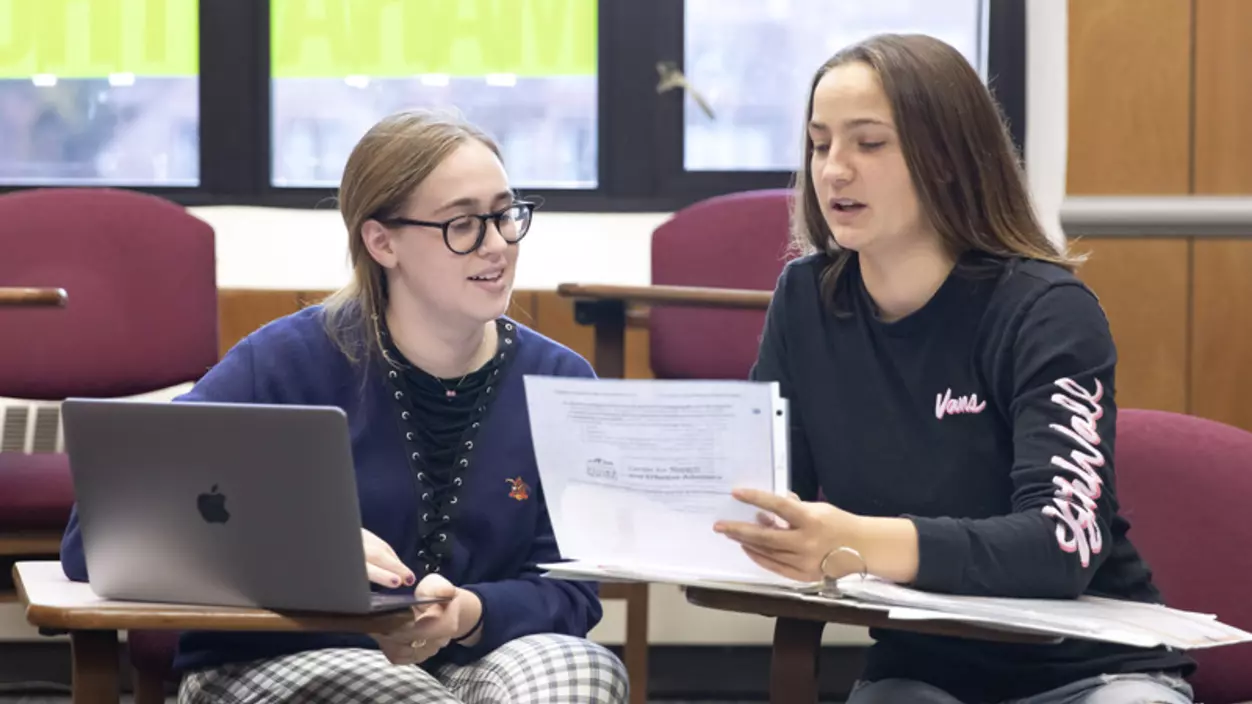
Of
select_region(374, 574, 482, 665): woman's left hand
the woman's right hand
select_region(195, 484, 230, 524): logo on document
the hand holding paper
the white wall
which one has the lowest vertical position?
select_region(374, 574, 482, 665): woman's left hand

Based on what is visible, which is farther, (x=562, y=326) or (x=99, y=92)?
(x=99, y=92)

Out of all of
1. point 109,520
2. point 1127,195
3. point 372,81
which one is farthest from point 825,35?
point 109,520

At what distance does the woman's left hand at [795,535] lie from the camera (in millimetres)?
1265

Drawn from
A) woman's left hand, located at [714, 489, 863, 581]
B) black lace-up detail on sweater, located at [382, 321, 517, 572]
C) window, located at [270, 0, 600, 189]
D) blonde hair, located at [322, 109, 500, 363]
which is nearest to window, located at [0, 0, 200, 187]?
window, located at [270, 0, 600, 189]

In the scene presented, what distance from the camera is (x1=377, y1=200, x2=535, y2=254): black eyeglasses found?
182 cm

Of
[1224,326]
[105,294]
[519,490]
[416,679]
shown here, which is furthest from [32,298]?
[1224,326]

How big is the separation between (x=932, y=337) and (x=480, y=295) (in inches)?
21.8

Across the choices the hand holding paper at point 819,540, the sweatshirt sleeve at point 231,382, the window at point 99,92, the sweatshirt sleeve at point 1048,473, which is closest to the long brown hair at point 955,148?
the sweatshirt sleeve at point 1048,473

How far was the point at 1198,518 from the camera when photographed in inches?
67.4

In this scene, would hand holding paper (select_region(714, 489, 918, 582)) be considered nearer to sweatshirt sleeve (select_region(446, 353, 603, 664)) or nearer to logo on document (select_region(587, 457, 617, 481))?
logo on document (select_region(587, 457, 617, 481))

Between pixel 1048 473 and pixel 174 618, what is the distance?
0.82 meters

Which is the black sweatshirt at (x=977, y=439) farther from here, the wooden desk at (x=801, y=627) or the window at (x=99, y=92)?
the window at (x=99, y=92)

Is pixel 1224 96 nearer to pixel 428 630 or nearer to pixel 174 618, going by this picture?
pixel 428 630

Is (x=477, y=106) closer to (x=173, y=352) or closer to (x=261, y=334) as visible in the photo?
(x=173, y=352)
